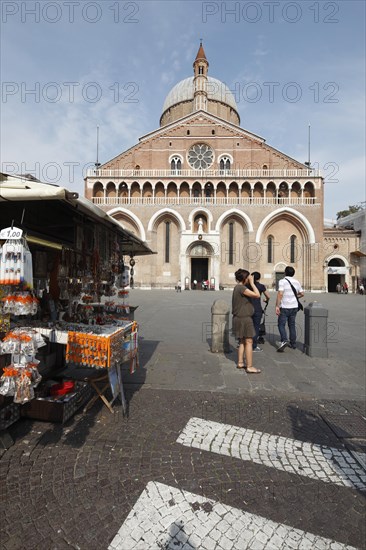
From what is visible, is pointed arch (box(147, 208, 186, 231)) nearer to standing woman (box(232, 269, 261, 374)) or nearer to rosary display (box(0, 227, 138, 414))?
rosary display (box(0, 227, 138, 414))

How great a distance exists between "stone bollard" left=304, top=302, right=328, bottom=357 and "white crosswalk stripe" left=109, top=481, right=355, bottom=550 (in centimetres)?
500

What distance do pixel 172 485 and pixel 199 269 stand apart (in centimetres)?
3331

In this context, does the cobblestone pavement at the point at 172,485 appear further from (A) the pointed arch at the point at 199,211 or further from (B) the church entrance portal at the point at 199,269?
(B) the church entrance portal at the point at 199,269

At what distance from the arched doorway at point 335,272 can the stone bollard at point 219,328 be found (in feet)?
109

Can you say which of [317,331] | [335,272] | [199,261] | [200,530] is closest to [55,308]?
[200,530]

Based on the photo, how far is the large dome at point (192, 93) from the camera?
4528 cm

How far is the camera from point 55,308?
14.7ft

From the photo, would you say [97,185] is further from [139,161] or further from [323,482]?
[323,482]

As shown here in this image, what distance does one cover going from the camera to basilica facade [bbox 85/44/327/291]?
33.6 meters

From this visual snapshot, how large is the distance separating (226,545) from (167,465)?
942 mm

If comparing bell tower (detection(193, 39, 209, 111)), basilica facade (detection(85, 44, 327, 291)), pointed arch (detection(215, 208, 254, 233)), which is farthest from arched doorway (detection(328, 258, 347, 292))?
bell tower (detection(193, 39, 209, 111))

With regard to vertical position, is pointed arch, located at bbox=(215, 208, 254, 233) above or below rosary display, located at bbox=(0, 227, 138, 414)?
above

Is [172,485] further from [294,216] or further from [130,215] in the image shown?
[294,216]

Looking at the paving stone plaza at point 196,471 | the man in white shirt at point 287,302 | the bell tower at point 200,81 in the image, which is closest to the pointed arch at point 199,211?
the bell tower at point 200,81
